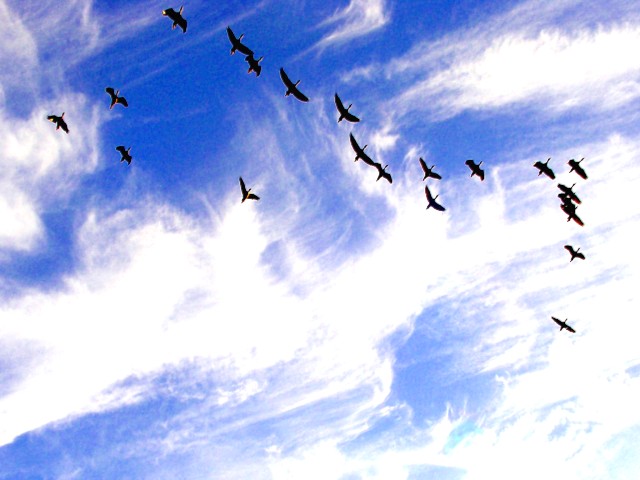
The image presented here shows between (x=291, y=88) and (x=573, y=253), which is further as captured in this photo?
(x=573, y=253)

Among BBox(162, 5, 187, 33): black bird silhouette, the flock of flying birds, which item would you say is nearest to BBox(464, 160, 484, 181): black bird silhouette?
the flock of flying birds

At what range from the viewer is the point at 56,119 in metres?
65.2

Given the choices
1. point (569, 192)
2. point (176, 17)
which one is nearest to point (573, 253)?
point (569, 192)

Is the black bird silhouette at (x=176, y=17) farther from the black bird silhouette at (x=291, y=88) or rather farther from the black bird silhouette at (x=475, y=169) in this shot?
the black bird silhouette at (x=475, y=169)

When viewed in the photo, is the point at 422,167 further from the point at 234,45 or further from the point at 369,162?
the point at 234,45

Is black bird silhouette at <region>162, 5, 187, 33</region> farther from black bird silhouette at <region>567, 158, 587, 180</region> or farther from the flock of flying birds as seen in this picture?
black bird silhouette at <region>567, 158, 587, 180</region>

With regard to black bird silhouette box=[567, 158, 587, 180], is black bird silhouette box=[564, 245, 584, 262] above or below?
below

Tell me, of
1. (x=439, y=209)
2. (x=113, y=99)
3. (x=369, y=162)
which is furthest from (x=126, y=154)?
(x=439, y=209)

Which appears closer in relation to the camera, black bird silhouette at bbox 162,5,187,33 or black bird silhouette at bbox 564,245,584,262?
black bird silhouette at bbox 162,5,187,33

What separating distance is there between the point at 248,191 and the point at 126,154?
67.7ft

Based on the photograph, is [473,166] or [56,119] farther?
[473,166]

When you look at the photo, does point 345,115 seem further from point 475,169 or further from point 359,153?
point 475,169

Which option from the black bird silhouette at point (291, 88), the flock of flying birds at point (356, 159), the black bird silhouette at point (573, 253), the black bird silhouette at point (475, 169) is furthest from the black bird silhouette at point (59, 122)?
the black bird silhouette at point (573, 253)

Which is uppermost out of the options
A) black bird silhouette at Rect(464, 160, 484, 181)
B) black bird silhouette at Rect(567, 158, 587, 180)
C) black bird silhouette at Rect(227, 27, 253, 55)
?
black bird silhouette at Rect(227, 27, 253, 55)
